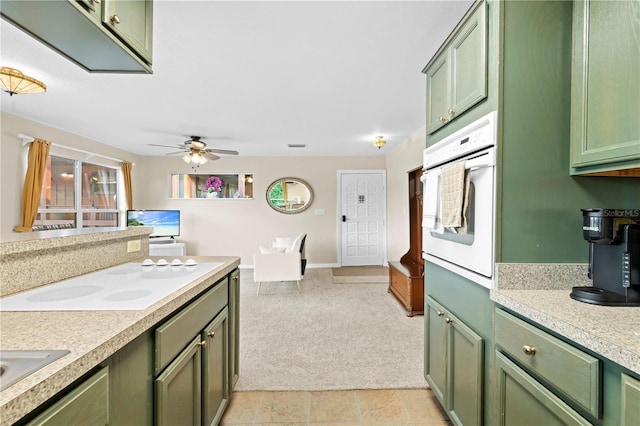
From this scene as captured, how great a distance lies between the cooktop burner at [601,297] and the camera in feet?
3.46

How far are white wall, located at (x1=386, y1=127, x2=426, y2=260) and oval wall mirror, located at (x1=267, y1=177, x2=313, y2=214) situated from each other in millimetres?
1713

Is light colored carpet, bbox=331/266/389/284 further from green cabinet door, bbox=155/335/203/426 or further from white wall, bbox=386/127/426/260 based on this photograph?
green cabinet door, bbox=155/335/203/426

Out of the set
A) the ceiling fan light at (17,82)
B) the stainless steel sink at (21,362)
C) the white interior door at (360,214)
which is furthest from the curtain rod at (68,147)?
the stainless steel sink at (21,362)

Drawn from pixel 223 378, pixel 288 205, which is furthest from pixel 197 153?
pixel 223 378

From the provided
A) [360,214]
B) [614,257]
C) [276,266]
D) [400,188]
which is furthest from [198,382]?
[360,214]

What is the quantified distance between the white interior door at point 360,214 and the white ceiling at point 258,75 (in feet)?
6.16

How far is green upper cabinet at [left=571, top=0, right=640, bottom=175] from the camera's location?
3.43ft

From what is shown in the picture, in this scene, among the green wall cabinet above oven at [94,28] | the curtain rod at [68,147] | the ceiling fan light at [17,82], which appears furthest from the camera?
the curtain rod at [68,147]

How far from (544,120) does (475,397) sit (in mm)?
1267

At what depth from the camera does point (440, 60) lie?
178cm

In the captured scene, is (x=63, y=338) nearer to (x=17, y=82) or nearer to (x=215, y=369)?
(x=215, y=369)

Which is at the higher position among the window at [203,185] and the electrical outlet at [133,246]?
the window at [203,185]

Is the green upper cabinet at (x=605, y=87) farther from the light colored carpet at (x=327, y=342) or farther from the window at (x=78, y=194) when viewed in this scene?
the window at (x=78, y=194)

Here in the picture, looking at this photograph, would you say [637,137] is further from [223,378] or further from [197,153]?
[197,153]
